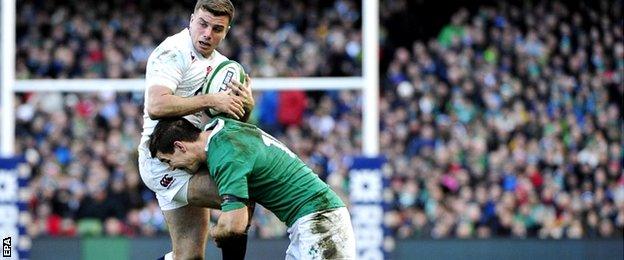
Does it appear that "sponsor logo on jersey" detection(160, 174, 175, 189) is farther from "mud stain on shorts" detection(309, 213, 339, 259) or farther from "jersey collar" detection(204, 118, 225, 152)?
"mud stain on shorts" detection(309, 213, 339, 259)

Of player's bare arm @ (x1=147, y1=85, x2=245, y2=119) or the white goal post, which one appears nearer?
player's bare arm @ (x1=147, y1=85, x2=245, y2=119)

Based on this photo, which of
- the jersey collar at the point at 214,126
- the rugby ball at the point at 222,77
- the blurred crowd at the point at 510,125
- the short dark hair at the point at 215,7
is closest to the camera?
the jersey collar at the point at 214,126

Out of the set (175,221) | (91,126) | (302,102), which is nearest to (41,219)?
(91,126)

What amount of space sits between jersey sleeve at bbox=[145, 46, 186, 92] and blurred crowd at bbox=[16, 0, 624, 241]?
22.4 ft

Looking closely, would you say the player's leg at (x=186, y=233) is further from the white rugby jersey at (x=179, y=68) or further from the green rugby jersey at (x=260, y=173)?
the green rugby jersey at (x=260, y=173)

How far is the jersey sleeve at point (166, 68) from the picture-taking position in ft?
25.1

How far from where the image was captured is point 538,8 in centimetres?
1722

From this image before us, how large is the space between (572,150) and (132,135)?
16.1 ft

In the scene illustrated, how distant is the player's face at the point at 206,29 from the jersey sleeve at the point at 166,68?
0.42 ft

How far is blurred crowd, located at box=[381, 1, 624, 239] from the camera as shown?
14.9m

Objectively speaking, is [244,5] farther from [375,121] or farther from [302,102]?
[375,121]

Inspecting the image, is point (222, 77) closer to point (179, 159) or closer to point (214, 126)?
point (214, 126)

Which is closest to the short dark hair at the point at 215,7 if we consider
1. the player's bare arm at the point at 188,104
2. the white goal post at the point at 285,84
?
the player's bare arm at the point at 188,104

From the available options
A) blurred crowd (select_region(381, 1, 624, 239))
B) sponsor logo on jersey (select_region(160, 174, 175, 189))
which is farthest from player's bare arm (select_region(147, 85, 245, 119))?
blurred crowd (select_region(381, 1, 624, 239))
